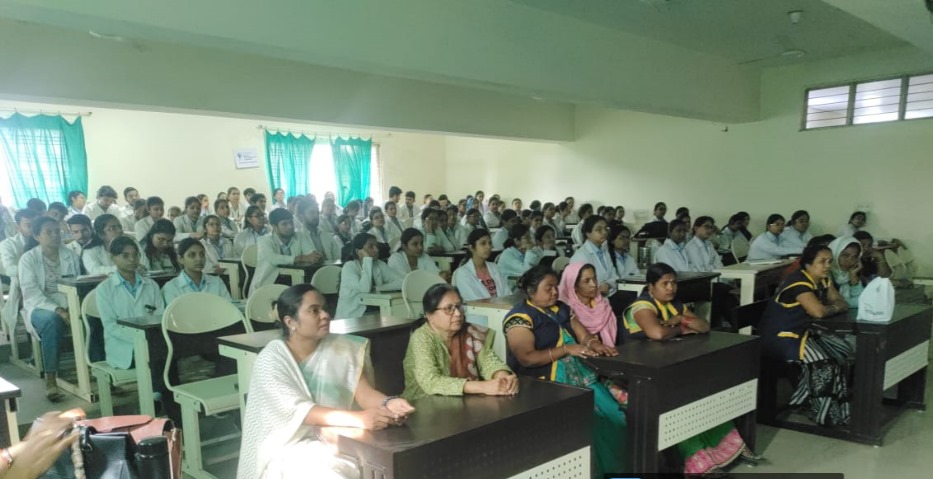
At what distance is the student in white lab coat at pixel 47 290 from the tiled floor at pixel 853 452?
1.40 feet

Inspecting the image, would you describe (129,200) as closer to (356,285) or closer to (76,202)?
(76,202)

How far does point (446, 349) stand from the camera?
2330 mm

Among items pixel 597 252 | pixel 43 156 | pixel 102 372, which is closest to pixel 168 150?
pixel 43 156

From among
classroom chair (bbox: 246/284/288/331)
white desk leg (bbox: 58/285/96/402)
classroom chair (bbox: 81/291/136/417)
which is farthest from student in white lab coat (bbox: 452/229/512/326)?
white desk leg (bbox: 58/285/96/402)

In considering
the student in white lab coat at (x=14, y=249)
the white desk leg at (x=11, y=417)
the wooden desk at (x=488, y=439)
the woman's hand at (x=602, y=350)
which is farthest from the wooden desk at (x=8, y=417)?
the student in white lab coat at (x=14, y=249)

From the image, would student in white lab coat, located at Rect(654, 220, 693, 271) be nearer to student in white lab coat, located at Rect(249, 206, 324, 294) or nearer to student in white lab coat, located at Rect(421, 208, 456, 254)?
student in white lab coat, located at Rect(421, 208, 456, 254)

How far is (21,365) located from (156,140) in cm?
565

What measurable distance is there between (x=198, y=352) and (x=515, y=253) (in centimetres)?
317

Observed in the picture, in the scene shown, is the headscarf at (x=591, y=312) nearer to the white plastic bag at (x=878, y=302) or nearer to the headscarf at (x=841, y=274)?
the white plastic bag at (x=878, y=302)

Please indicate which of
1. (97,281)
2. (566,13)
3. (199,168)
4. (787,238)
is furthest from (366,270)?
(199,168)

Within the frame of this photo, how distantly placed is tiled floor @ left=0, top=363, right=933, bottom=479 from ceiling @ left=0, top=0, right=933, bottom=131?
7.73 feet

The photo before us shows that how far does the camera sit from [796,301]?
135 inches

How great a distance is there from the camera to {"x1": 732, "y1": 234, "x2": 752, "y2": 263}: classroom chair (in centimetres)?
802

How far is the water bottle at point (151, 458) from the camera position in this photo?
1.52 meters
